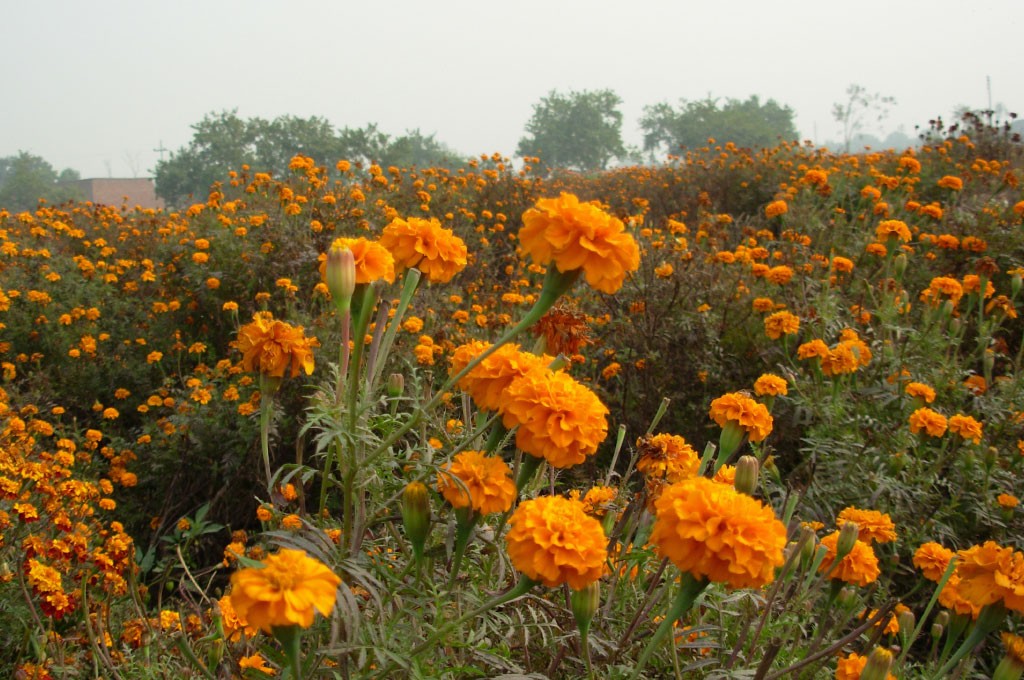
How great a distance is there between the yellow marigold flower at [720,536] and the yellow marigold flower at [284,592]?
0.41 m

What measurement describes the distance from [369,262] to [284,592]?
0.57 meters

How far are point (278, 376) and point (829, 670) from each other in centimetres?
128

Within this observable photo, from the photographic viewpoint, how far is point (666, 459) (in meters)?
1.38

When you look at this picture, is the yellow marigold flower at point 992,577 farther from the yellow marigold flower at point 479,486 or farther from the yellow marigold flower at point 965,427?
the yellow marigold flower at point 965,427

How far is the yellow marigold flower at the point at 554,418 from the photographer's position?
89 centimetres

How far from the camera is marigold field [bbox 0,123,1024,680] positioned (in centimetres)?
94

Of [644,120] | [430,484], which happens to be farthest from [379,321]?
[644,120]

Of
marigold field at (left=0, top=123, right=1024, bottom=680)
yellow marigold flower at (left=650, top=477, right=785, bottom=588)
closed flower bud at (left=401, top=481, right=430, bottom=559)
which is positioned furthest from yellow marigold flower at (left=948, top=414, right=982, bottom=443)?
closed flower bud at (left=401, top=481, right=430, bottom=559)

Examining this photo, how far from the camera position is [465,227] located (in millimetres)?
5652

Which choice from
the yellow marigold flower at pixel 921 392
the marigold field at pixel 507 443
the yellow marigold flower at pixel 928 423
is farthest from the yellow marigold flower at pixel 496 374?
the yellow marigold flower at pixel 921 392

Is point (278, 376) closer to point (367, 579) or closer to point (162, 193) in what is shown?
point (367, 579)

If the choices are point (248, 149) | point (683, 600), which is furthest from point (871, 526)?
point (248, 149)

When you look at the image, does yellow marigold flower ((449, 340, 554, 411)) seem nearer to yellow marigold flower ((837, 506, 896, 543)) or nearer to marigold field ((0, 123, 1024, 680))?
marigold field ((0, 123, 1024, 680))

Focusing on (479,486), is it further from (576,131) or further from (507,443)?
(576,131)
